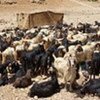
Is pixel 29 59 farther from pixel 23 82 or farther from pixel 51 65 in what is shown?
pixel 23 82

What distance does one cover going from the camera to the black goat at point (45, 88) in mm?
13742

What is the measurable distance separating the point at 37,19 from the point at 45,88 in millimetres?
14764

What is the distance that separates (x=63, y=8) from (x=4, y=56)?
92.7 ft

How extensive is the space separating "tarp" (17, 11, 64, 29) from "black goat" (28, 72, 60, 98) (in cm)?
1396

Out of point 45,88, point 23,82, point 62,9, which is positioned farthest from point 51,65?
point 62,9

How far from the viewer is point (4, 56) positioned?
674 inches

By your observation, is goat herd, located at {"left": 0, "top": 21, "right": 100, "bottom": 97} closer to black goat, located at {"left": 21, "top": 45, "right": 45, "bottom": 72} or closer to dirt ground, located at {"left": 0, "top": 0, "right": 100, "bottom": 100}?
black goat, located at {"left": 21, "top": 45, "right": 45, "bottom": 72}

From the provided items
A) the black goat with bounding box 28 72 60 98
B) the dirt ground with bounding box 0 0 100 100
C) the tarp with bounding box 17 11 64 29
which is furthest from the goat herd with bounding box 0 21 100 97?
the dirt ground with bounding box 0 0 100 100

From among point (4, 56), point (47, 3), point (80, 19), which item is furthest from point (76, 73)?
point (47, 3)

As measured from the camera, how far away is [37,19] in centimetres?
2822

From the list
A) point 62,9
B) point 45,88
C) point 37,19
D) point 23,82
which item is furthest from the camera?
point 62,9

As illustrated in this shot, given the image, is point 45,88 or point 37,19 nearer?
point 45,88

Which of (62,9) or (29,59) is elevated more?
(29,59)

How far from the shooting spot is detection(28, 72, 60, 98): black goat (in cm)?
1374
